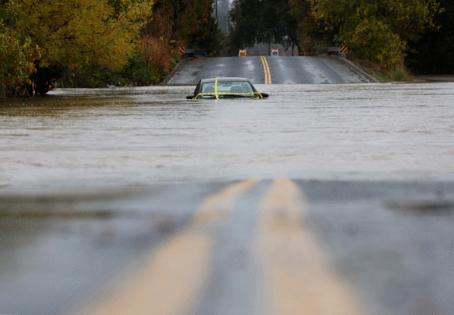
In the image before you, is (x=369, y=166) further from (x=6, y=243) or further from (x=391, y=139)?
(x=6, y=243)

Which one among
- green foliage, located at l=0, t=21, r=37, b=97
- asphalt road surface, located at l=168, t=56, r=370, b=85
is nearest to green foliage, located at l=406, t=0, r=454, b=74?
asphalt road surface, located at l=168, t=56, r=370, b=85

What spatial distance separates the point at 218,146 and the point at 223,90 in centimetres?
1890

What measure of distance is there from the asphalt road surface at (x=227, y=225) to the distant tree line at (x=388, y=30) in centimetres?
6037

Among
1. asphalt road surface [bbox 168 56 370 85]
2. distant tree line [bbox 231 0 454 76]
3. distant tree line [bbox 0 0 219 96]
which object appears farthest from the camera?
distant tree line [bbox 231 0 454 76]

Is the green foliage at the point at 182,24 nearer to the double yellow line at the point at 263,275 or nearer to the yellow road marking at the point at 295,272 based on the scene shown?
the yellow road marking at the point at 295,272

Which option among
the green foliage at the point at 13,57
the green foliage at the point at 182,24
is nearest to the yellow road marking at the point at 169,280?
the green foliage at the point at 13,57

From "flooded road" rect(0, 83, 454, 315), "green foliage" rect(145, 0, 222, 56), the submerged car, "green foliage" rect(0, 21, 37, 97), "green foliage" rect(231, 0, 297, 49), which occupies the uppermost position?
"flooded road" rect(0, 83, 454, 315)

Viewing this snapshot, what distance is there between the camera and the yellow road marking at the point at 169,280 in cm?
498

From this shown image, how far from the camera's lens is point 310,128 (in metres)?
18.9

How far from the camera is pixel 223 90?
33.4 metres

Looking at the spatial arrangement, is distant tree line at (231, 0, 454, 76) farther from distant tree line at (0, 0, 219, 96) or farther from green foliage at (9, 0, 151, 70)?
green foliage at (9, 0, 151, 70)

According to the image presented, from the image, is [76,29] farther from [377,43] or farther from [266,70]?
[377,43]

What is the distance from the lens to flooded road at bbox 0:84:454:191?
1079 cm

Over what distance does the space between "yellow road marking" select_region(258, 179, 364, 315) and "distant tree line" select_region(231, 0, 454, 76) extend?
6766 cm
